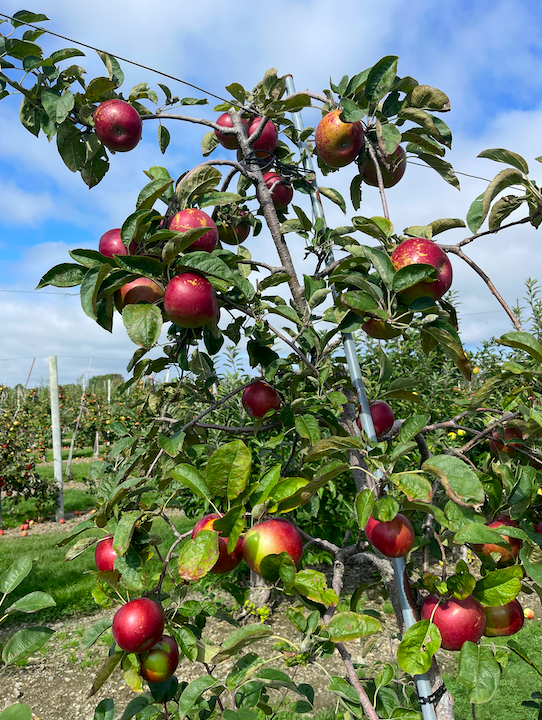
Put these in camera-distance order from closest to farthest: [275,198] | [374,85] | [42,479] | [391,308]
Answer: [391,308], [374,85], [275,198], [42,479]

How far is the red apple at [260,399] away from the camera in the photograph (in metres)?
1.31

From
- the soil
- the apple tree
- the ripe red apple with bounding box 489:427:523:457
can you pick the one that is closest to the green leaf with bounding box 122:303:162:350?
the apple tree

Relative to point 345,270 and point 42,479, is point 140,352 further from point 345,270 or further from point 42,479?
point 42,479

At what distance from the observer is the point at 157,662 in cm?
103

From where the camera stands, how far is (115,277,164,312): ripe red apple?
3.22 feet

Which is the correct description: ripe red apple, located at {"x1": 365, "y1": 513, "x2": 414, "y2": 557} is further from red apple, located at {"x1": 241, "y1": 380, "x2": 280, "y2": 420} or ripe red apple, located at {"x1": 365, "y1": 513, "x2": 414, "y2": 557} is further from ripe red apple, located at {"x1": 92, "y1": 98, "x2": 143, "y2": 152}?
ripe red apple, located at {"x1": 92, "y1": 98, "x2": 143, "y2": 152}

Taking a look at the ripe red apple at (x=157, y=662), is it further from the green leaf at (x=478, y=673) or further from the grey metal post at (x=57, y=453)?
the grey metal post at (x=57, y=453)

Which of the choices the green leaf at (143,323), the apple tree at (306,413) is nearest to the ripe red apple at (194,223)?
the apple tree at (306,413)

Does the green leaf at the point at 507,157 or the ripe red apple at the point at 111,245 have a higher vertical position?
the green leaf at the point at 507,157

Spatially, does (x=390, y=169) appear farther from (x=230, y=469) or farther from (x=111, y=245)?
(x=230, y=469)

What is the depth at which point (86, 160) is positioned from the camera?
1.30 meters

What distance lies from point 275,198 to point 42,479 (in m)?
7.85

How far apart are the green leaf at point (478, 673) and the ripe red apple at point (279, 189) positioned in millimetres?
1331

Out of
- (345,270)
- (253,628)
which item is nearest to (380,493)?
(253,628)
